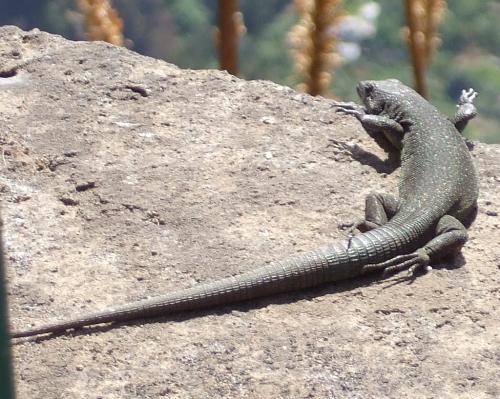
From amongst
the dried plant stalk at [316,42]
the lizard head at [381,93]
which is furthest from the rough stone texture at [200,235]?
the dried plant stalk at [316,42]

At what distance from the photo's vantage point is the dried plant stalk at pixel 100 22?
11289 mm

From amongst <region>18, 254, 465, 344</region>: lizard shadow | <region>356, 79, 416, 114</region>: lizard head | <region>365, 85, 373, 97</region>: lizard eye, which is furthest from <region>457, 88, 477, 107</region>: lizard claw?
<region>18, 254, 465, 344</region>: lizard shadow

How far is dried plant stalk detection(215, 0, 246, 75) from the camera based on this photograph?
10.3 m

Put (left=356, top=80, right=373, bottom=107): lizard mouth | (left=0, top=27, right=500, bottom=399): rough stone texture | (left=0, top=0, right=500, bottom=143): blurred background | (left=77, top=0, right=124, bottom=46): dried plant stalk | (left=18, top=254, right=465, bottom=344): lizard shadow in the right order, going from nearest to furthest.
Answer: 1. (left=0, top=27, right=500, bottom=399): rough stone texture
2. (left=18, top=254, right=465, bottom=344): lizard shadow
3. (left=356, top=80, right=373, bottom=107): lizard mouth
4. (left=77, top=0, right=124, bottom=46): dried plant stalk
5. (left=0, top=0, right=500, bottom=143): blurred background

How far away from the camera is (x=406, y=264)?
5.60 m

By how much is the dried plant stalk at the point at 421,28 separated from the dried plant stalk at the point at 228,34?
8.38ft

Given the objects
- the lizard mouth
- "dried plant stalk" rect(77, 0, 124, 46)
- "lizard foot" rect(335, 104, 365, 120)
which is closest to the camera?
"lizard foot" rect(335, 104, 365, 120)

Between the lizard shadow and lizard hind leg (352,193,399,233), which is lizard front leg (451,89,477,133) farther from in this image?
the lizard shadow

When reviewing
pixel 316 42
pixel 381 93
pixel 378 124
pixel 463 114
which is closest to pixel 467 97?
pixel 463 114

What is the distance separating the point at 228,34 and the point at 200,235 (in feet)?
16.4

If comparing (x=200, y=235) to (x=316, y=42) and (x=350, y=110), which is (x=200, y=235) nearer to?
(x=350, y=110)

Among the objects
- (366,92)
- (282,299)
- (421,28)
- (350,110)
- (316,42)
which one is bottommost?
(282,299)

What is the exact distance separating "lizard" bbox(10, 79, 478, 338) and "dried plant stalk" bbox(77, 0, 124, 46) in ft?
15.6

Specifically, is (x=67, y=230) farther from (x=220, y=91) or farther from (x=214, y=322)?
(x=220, y=91)
